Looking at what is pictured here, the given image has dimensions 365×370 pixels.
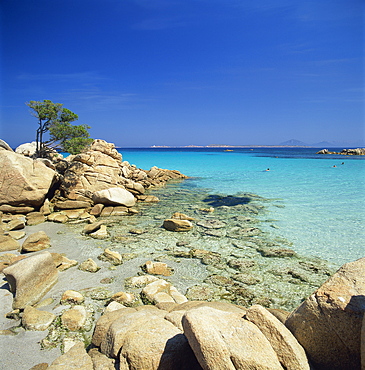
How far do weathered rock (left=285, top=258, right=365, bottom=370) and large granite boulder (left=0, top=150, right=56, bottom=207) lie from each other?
13686 millimetres

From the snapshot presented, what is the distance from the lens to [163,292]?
20.1 feet

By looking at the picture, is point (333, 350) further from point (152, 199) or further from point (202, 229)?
point (152, 199)

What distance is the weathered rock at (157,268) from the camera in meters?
7.34

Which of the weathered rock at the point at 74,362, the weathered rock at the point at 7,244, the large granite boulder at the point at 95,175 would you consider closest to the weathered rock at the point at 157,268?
the weathered rock at the point at 74,362

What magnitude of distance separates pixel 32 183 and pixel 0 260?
22.8 feet

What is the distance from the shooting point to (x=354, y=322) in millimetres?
2914

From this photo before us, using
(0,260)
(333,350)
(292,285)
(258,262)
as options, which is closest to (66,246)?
(0,260)

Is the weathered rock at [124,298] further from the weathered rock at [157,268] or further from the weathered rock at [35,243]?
the weathered rock at [35,243]

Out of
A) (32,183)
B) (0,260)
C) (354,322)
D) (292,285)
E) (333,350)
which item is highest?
(32,183)

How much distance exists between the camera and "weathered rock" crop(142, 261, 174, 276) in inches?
289

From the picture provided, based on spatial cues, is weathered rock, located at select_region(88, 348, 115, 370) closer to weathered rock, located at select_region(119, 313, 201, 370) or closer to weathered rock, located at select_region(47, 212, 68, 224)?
weathered rock, located at select_region(119, 313, 201, 370)

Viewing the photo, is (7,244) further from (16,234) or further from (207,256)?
(207,256)

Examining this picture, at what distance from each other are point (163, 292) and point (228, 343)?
A: 3.52 meters

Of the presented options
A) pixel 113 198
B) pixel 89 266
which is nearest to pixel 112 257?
pixel 89 266
